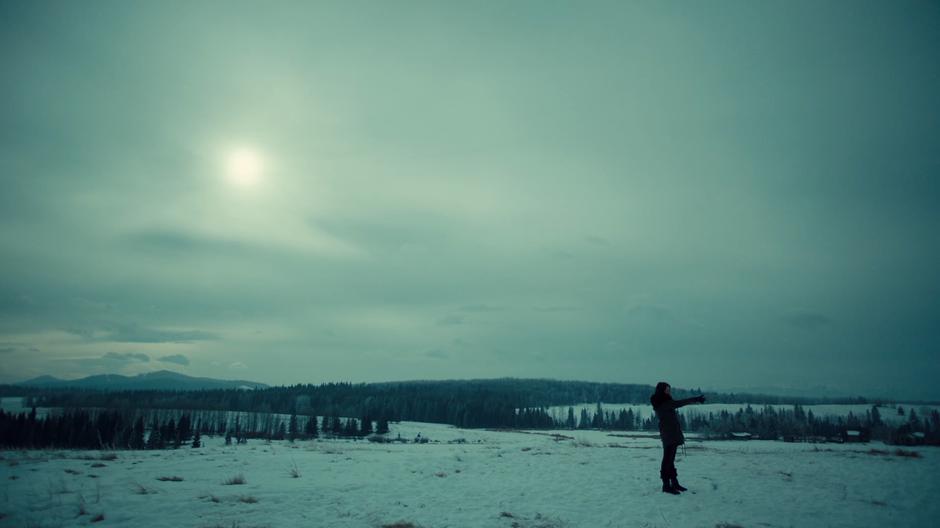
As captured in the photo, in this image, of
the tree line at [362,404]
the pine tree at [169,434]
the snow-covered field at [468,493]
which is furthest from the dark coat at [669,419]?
the tree line at [362,404]

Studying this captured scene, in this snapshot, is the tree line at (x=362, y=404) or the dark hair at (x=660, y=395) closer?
the dark hair at (x=660, y=395)

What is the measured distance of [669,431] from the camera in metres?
13.1

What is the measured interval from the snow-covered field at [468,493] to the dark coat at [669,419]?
1.51 metres

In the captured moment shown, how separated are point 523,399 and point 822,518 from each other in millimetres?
191357

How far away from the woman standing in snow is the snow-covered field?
47 centimetres

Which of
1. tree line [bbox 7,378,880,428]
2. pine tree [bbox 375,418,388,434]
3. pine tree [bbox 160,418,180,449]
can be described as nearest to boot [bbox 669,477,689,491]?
pine tree [bbox 160,418,180,449]

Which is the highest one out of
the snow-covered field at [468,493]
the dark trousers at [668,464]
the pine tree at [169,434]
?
the dark trousers at [668,464]

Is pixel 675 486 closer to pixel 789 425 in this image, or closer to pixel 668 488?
pixel 668 488

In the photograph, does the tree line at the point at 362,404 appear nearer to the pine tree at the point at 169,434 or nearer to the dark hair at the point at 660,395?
the pine tree at the point at 169,434

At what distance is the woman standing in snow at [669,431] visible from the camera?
12789mm

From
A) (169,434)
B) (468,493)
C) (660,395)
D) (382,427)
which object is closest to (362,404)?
(382,427)

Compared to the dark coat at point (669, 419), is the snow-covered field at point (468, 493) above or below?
below

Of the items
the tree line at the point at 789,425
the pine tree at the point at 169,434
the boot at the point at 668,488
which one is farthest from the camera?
the tree line at the point at 789,425

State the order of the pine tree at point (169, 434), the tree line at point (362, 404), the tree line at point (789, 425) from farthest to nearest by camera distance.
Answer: the tree line at point (362, 404)
the tree line at point (789, 425)
the pine tree at point (169, 434)
